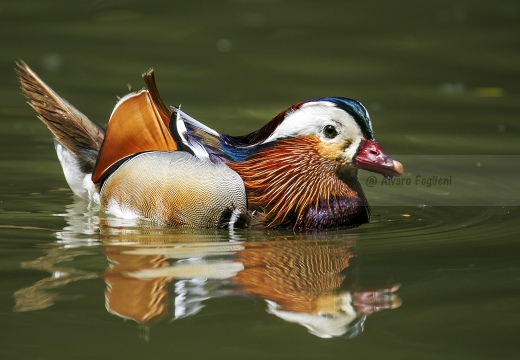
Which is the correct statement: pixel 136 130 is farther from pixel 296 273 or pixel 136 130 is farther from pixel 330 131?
pixel 296 273

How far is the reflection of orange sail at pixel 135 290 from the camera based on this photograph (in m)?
5.35

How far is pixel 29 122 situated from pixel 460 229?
4361 millimetres

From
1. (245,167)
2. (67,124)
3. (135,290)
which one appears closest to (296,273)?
(135,290)

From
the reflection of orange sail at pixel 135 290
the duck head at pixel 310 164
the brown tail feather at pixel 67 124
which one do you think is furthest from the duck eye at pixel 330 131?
the brown tail feather at pixel 67 124

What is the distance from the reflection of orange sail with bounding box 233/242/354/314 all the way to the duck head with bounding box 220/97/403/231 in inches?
17.8

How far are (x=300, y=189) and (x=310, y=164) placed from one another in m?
0.17

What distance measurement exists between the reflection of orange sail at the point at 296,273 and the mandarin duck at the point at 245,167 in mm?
468

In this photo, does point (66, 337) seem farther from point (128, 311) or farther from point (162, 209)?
point (162, 209)

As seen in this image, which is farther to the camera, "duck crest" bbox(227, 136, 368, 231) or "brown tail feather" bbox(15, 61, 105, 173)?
"brown tail feather" bbox(15, 61, 105, 173)

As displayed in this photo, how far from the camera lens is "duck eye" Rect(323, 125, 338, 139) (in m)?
7.09

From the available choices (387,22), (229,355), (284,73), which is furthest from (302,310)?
(387,22)

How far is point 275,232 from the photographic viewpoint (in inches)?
278

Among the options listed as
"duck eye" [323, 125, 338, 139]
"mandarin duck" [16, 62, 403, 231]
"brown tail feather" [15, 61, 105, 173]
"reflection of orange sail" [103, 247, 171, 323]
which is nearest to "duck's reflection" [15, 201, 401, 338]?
"reflection of orange sail" [103, 247, 171, 323]

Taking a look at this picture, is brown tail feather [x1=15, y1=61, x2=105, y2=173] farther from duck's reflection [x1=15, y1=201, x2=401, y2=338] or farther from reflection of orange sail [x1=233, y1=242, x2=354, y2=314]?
reflection of orange sail [x1=233, y1=242, x2=354, y2=314]
